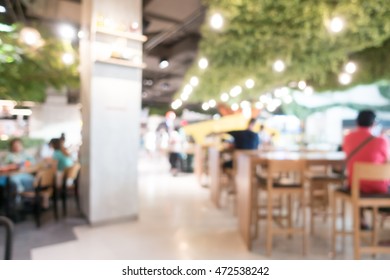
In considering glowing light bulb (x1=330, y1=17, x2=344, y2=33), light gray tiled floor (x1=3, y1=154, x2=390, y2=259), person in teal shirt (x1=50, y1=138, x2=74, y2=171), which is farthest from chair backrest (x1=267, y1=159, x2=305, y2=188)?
person in teal shirt (x1=50, y1=138, x2=74, y2=171)

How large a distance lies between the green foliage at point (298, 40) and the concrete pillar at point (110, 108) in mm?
1295

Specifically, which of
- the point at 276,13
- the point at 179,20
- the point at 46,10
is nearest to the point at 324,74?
the point at 276,13

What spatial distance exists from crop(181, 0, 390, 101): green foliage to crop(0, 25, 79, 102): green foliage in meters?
2.55

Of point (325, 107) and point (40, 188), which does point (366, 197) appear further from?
point (325, 107)

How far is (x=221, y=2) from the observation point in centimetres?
371

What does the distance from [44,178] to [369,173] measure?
338 cm

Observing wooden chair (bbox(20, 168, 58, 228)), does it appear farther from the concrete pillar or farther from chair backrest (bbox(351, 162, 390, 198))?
chair backrest (bbox(351, 162, 390, 198))

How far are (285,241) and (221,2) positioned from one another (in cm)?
305

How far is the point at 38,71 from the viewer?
494 cm

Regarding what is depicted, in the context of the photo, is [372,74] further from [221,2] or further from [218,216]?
[218,216]

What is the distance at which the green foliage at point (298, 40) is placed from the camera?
12.2 feet

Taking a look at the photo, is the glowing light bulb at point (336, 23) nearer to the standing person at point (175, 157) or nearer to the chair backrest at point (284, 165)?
the chair backrest at point (284, 165)

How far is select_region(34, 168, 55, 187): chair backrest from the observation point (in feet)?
10.8

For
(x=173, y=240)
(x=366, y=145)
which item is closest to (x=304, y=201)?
(x=366, y=145)
